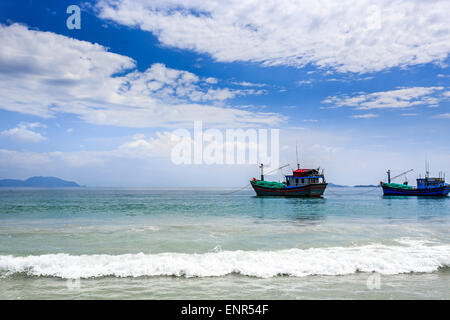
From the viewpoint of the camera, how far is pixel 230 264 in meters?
9.44

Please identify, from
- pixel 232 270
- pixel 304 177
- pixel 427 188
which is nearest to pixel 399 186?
pixel 427 188

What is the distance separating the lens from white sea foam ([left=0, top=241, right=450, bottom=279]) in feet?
29.0

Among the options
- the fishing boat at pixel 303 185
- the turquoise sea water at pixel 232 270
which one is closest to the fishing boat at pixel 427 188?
the fishing boat at pixel 303 185

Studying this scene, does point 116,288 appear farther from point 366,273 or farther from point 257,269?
point 366,273

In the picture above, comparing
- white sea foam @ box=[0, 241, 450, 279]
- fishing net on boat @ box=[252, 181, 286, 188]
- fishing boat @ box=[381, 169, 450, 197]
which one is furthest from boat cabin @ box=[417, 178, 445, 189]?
white sea foam @ box=[0, 241, 450, 279]

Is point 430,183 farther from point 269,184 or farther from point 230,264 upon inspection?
point 230,264

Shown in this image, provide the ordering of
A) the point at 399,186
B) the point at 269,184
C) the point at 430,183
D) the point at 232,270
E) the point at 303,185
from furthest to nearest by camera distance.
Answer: the point at 399,186
the point at 430,183
the point at 269,184
the point at 303,185
the point at 232,270

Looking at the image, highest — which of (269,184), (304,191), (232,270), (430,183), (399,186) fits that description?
(269,184)

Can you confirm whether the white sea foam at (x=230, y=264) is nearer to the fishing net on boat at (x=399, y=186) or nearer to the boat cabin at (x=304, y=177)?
the boat cabin at (x=304, y=177)

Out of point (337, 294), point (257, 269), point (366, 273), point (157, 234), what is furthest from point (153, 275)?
point (157, 234)

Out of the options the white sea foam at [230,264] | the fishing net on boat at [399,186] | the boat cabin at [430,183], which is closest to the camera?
the white sea foam at [230,264]

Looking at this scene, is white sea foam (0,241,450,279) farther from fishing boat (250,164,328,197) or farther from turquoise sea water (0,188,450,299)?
fishing boat (250,164,328,197)

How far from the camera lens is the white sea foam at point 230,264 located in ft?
29.0
